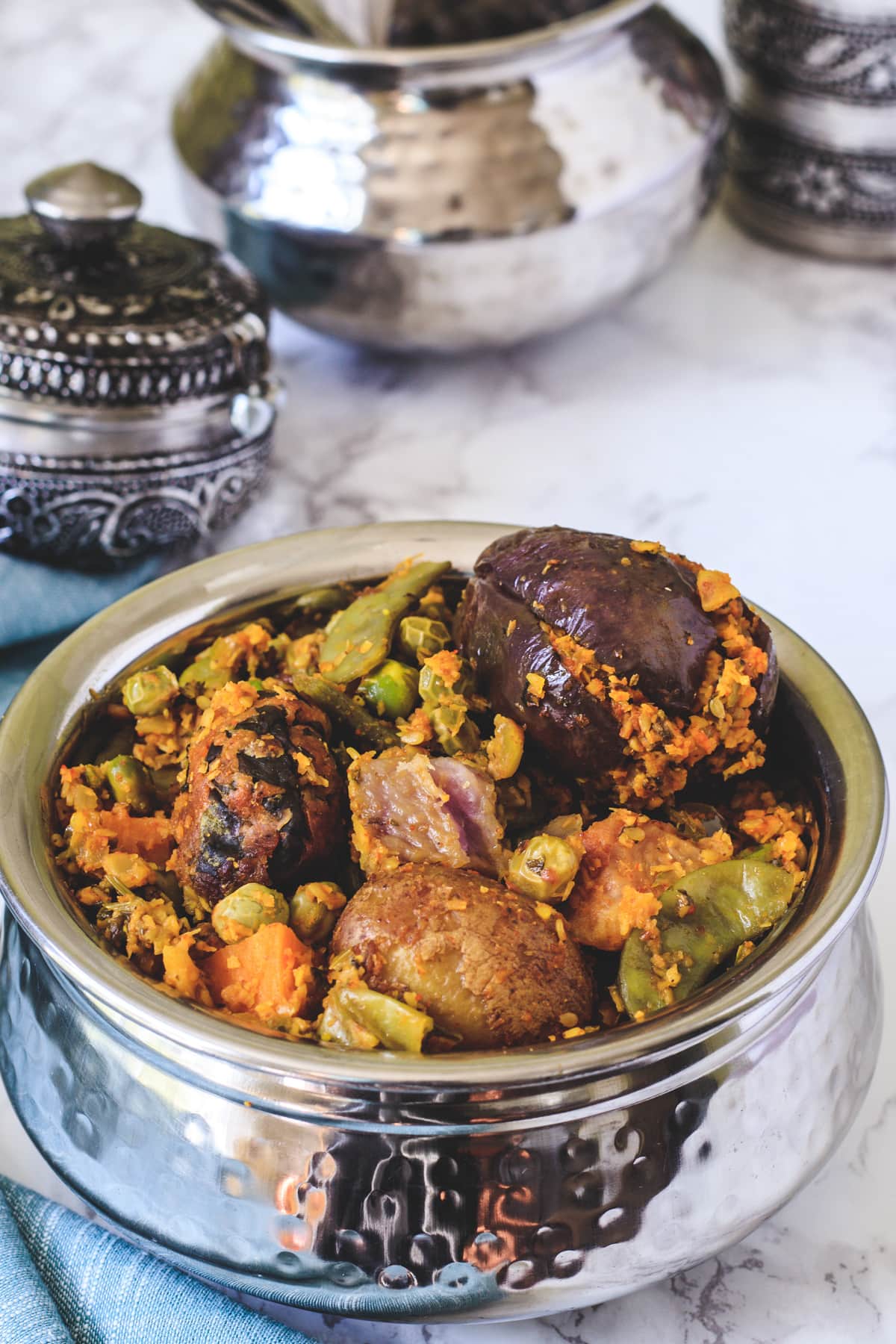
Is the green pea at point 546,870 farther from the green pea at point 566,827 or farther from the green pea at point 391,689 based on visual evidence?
the green pea at point 391,689

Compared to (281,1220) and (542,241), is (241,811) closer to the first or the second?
(281,1220)

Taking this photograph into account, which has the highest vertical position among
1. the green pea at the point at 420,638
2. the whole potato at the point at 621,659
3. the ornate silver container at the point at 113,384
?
the whole potato at the point at 621,659

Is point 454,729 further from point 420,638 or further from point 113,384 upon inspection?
point 113,384

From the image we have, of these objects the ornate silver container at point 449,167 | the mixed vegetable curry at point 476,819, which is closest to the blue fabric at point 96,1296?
the mixed vegetable curry at point 476,819

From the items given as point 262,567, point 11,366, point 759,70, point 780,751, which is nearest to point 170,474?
point 11,366

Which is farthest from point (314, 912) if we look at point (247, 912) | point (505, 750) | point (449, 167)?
point (449, 167)

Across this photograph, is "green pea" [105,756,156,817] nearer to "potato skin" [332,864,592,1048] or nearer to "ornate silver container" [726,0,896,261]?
"potato skin" [332,864,592,1048]

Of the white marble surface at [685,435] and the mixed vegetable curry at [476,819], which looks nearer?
the mixed vegetable curry at [476,819]
